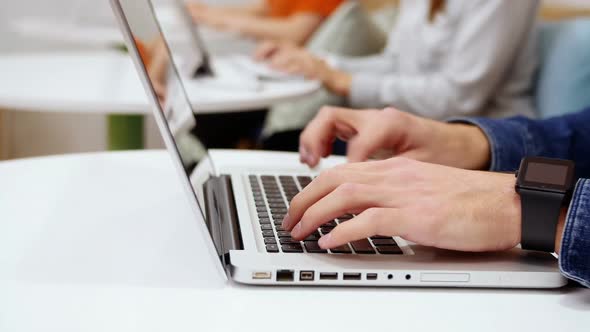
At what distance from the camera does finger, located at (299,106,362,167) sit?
929 millimetres

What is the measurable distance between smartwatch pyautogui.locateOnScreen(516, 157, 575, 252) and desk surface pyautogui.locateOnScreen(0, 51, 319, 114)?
851 millimetres

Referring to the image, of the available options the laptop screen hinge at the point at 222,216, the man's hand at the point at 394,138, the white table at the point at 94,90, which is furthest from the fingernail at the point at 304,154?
the white table at the point at 94,90

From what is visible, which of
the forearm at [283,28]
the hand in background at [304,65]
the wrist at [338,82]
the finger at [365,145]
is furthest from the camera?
the forearm at [283,28]

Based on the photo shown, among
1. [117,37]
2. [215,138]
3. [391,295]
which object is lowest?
[391,295]

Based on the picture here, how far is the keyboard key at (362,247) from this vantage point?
2.12 feet

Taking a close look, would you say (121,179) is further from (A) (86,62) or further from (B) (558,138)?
(A) (86,62)

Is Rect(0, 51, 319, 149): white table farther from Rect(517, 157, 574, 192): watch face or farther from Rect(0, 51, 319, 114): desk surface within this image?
Rect(517, 157, 574, 192): watch face

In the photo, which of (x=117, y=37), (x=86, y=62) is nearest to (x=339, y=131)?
(x=86, y=62)

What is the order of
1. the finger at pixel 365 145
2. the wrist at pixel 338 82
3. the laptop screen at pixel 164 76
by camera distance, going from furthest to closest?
the wrist at pixel 338 82 < the finger at pixel 365 145 < the laptop screen at pixel 164 76

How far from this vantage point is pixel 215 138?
95.8 inches

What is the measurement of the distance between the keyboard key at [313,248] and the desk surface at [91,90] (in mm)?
771

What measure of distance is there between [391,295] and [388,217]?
7 centimetres

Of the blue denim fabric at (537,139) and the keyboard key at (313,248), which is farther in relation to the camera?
the blue denim fabric at (537,139)

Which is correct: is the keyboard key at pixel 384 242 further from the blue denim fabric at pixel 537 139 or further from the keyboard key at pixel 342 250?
the blue denim fabric at pixel 537 139
